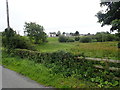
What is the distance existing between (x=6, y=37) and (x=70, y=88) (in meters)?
11.9

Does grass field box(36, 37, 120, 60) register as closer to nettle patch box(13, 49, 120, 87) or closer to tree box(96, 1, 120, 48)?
tree box(96, 1, 120, 48)

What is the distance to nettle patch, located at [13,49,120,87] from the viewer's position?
4637 millimetres

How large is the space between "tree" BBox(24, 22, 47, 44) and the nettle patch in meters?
20.4

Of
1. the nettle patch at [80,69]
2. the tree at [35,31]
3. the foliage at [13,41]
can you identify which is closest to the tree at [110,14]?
the nettle patch at [80,69]

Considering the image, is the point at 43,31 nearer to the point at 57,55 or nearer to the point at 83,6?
the point at 83,6

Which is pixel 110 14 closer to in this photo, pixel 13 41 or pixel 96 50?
pixel 96 50

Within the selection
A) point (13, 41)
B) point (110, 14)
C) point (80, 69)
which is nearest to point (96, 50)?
point (110, 14)

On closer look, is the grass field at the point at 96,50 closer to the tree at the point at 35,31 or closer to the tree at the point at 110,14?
the tree at the point at 110,14

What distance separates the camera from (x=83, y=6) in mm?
14188

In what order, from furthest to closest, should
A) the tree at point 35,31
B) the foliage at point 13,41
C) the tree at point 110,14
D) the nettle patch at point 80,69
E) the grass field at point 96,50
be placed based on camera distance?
1. the tree at point 35,31
2. the foliage at point 13,41
3. the tree at point 110,14
4. the grass field at point 96,50
5. the nettle patch at point 80,69

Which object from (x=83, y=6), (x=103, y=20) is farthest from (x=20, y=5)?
(x=103, y=20)

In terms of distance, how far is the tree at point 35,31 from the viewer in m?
28.4

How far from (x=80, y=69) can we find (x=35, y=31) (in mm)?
23994

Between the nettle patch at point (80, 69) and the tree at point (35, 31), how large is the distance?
20.4 meters
